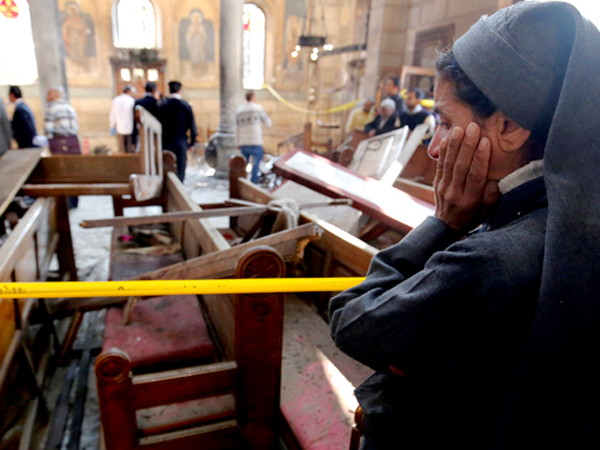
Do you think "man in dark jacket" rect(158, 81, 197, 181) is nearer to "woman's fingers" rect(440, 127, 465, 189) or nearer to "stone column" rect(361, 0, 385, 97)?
"stone column" rect(361, 0, 385, 97)

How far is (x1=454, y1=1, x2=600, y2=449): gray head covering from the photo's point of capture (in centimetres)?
63

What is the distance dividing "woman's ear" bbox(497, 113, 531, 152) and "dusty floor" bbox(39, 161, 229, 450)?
297 centimetres

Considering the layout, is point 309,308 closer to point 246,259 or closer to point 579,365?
point 246,259

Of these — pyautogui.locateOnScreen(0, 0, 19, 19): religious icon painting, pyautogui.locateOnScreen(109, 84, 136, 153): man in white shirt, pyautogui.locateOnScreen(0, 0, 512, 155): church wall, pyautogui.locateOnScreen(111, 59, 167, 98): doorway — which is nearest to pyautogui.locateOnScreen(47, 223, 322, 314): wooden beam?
pyautogui.locateOnScreen(109, 84, 136, 153): man in white shirt

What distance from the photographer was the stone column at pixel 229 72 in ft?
34.2

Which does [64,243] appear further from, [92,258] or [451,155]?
[451,155]

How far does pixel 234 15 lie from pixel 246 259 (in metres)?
10.3

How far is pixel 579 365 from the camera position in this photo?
2.12ft

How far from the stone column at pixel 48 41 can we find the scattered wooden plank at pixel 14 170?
7.16 m

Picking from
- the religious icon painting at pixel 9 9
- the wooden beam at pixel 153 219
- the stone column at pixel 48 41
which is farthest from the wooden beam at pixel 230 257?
the religious icon painting at pixel 9 9

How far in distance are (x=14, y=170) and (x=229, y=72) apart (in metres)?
7.71

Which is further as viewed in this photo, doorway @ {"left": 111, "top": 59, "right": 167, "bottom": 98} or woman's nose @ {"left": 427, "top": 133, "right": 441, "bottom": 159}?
doorway @ {"left": 111, "top": 59, "right": 167, "bottom": 98}

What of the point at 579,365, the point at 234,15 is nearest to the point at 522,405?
the point at 579,365

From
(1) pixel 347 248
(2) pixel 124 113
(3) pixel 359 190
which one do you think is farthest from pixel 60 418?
(2) pixel 124 113
